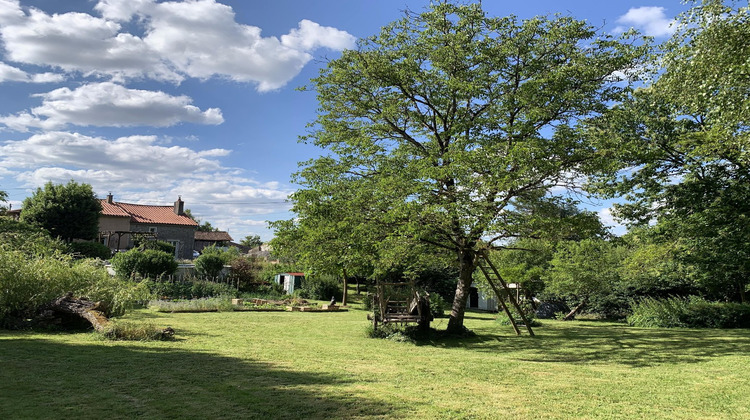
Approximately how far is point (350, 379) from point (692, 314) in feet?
62.3

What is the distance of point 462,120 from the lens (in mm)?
14938

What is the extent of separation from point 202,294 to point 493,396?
2148 centimetres

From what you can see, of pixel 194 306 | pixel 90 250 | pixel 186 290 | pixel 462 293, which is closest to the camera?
pixel 462 293

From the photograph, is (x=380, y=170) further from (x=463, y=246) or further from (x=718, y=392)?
(x=718, y=392)

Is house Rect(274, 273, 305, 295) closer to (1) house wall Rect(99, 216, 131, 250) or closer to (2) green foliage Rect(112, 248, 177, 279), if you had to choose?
(2) green foliage Rect(112, 248, 177, 279)

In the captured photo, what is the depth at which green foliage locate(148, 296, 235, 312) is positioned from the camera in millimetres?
18917

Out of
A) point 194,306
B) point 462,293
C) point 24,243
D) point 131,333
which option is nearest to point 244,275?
point 194,306

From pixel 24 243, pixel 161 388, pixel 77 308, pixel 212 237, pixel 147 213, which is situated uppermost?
pixel 147 213

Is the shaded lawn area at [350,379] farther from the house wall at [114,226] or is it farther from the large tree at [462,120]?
the house wall at [114,226]

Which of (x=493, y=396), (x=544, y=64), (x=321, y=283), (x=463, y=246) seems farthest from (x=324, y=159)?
(x=321, y=283)

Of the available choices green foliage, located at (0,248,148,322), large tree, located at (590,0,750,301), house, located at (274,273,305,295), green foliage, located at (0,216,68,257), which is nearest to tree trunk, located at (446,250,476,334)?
large tree, located at (590,0,750,301)

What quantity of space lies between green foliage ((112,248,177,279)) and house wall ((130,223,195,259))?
76.5ft

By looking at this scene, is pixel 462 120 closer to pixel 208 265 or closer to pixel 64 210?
pixel 208 265

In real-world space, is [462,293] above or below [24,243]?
below
